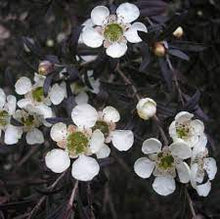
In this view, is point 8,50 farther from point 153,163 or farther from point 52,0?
point 153,163

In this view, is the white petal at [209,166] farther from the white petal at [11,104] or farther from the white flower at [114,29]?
Answer: the white petal at [11,104]

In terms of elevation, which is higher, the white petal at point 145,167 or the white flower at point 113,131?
the white flower at point 113,131

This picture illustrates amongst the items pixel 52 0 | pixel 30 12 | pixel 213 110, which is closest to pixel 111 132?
pixel 52 0

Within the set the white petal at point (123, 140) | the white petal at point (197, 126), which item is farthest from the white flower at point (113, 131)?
the white petal at point (197, 126)

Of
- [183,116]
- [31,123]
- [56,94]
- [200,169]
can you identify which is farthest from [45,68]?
[200,169]

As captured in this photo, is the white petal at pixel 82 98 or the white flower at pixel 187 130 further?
the white petal at pixel 82 98

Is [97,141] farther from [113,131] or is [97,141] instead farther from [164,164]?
[164,164]

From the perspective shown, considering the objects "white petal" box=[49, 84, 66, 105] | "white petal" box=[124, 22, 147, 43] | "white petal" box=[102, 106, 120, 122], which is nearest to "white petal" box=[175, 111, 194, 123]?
"white petal" box=[102, 106, 120, 122]
